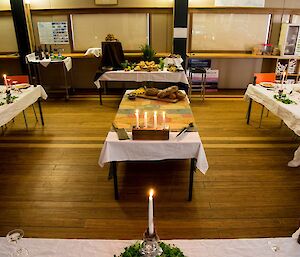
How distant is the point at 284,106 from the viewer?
3.43m

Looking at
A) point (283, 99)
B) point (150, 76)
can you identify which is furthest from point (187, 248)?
point (150, 76)

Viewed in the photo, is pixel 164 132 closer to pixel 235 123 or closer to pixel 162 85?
pixel 235 123

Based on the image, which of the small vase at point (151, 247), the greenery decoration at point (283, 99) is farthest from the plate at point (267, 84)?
the small vase at point (151, 247)

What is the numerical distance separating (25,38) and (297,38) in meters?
6.22

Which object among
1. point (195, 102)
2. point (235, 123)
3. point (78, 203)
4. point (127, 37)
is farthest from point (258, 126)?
point (127, 37)

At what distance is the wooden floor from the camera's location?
248 centimetres

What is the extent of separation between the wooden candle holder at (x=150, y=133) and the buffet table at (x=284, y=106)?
1.63 meters

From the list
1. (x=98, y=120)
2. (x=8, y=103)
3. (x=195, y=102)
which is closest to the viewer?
(x=8, y=103)

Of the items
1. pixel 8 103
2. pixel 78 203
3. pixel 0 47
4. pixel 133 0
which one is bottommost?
pixel 78 203

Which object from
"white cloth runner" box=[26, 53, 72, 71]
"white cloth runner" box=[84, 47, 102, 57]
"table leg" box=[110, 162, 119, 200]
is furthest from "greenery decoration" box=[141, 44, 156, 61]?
"table leg" box=[110, 162, 119, 200]

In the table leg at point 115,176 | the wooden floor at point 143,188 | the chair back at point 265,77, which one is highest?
the chair back at point 265,77

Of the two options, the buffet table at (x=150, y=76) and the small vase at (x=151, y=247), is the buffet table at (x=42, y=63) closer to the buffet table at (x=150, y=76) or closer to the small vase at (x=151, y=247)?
the buffet table at (x=150, y=76)

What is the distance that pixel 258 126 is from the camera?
4.70 meters

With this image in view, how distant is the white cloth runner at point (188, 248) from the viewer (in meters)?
1.39
